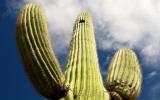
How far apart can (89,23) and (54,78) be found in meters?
1.91

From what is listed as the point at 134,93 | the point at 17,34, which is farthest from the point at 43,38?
the point at 134,93

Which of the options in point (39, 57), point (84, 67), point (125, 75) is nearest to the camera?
point (39, 57)

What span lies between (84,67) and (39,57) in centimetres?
94

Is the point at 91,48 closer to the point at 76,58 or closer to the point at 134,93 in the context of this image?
the point at 76,58

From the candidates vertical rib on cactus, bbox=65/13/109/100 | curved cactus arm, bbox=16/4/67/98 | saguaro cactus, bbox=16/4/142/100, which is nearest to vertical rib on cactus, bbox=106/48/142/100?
saguaro cactus, bbox=16/4/142/100

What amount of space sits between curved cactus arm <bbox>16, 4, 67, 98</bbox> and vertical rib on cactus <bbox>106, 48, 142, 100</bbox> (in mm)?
1001

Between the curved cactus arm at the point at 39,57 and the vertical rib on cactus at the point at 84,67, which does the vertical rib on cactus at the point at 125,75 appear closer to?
the vertical rib on cactus at the point at 84,67

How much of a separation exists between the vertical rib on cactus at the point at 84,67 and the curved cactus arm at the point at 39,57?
0.89 feet

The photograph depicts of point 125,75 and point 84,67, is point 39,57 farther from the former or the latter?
point 125,75

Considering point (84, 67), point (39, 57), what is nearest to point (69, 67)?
point (84, 67)

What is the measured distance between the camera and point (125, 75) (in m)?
7.14

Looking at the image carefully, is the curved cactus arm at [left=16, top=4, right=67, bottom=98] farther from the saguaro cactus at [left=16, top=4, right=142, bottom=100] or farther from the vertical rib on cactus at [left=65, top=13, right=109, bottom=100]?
the vertical rib on cactus at [left=65, top=13, right=109, bottom=100]

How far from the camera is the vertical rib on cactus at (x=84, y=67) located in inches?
254

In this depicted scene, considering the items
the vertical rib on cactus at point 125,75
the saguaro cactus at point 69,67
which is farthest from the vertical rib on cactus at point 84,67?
the vertical rib on cactus at point 125,75
